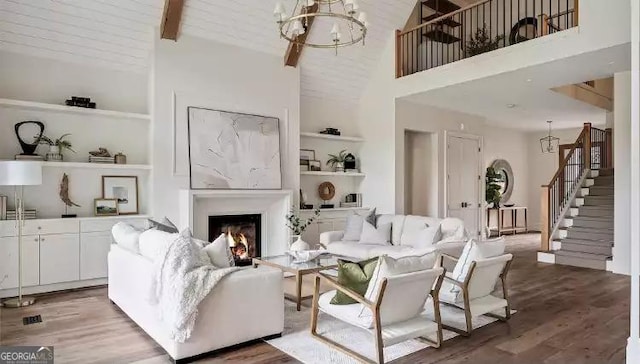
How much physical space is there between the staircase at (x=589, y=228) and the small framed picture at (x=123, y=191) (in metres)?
6.99

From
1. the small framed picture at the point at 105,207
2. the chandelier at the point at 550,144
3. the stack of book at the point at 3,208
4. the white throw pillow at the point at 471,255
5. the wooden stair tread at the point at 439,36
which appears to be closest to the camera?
the white throw pillow at the point at 471,255

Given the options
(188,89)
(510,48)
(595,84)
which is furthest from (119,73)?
(595,84)

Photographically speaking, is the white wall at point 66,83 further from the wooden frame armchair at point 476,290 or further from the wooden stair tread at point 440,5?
the wooden stair tread at point 440,5

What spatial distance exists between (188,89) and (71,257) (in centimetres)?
266

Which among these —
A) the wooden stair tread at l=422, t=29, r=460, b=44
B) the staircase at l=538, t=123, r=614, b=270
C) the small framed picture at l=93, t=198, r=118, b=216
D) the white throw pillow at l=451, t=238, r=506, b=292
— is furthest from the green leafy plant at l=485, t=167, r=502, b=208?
the small framed picture at l=93, t=198, r=118, b=216

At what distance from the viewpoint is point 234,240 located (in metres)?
6.71

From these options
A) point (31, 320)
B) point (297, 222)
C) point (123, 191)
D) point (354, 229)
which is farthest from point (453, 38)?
point (31, 320)

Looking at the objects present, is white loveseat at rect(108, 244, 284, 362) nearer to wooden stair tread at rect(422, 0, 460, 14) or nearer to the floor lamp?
the floor lamp

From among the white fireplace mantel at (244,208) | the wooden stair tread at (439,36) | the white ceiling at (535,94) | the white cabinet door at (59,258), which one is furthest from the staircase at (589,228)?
the white cabinet door at (59,258)

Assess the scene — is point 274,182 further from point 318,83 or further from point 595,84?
point 595,84

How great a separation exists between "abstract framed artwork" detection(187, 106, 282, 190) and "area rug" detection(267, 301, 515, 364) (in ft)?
8.80

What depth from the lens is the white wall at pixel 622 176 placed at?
654cm

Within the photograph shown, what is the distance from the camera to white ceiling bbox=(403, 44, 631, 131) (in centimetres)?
543

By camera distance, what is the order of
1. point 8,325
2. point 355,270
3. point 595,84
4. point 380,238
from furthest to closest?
point 595,84
point 380,238
point 8,325
point 355,270
